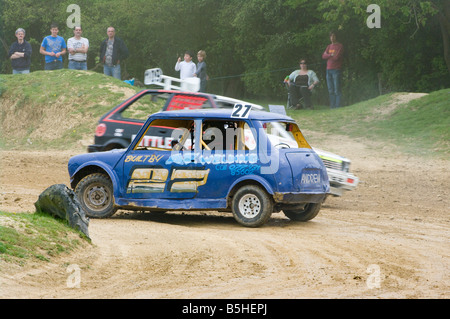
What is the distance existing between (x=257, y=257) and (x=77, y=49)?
18.1 m

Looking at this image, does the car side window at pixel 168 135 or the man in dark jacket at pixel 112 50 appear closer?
the car side window at pixel 168 135

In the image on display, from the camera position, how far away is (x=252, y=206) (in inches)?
455

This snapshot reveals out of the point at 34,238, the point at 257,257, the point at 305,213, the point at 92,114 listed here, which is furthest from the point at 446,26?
the point at 34,238

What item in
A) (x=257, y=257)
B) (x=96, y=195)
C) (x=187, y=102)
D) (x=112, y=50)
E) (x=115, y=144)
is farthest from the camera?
(x=112, y=50)

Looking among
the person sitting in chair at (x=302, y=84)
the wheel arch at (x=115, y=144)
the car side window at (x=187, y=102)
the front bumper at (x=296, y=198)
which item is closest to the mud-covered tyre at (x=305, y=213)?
the front bumper at (x=296, y=198)

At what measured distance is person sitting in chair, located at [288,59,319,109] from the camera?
2802cm

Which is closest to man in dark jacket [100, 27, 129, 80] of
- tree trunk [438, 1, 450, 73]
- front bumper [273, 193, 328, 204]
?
tree trunk [438, 1, 450, 73]

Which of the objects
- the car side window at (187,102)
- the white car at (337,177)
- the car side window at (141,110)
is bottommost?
the white car at (337,177)

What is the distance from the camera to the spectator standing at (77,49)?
25062 mm

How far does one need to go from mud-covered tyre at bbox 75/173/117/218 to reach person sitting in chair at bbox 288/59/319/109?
642 inches

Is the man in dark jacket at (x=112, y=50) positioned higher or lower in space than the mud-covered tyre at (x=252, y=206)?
higher

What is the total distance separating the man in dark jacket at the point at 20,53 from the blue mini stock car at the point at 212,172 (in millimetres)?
14992

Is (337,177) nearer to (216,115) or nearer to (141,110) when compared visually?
(216,115)

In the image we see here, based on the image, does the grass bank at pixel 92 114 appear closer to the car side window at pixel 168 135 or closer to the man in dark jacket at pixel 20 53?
the man in dark jacket at pixel 20 53
